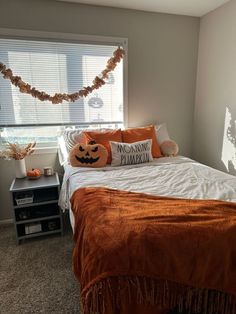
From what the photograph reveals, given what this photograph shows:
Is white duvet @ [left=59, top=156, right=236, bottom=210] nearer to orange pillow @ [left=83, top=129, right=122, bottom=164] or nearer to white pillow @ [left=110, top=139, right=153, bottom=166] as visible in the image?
white pillow @ [left=110, top=139, right=153, bottom=166]

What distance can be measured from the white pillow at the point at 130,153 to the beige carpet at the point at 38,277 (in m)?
0.98

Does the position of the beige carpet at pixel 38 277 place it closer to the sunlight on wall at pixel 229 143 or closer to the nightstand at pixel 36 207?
the nightstand at pixel 36 207

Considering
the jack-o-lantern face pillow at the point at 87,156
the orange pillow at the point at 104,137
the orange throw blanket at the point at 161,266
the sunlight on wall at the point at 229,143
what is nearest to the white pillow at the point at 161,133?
the orange pillow at the point at 104,137

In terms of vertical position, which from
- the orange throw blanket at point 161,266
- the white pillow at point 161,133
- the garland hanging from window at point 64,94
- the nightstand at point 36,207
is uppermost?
the garland hanging from window at point 64,94

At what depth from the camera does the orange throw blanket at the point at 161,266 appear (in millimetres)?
992

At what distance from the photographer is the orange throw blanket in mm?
992

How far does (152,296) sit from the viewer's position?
3.29 ft

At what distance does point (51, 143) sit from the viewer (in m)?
2.75

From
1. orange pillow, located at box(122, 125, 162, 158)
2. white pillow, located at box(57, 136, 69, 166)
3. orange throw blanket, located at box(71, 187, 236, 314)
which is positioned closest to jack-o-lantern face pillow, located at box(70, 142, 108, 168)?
white pillow, located at box(57, 136, 69, 166)

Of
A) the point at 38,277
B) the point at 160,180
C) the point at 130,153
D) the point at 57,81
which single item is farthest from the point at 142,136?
the point at 38,277

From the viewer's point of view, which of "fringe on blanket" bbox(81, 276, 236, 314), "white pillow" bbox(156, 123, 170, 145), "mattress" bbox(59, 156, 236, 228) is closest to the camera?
"fringe on blanket" bbox(81, 276, 236, 314)

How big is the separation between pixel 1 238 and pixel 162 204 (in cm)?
189

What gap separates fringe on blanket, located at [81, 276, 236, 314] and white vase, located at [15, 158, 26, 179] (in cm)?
174

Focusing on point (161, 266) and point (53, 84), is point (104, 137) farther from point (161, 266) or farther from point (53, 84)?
point (161, 266)
